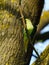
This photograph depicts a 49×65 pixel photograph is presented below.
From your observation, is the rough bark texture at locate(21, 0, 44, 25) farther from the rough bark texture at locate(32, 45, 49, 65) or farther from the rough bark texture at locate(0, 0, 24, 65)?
the rough bark texture at locate(32, 45, 49, 65)

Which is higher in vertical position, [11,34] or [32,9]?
[32,9]

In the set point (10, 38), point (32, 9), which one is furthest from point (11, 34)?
point (32, 9)

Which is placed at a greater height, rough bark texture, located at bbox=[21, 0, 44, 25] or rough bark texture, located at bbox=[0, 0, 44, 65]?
rough bark texture, located at bbox=[21, 0, 44, 25]

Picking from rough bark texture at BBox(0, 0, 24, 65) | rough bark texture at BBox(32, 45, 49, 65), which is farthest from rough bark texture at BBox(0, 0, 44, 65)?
rough bark texture at BBox(32, 45, 49, 65)

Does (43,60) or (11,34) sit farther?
(43,60)

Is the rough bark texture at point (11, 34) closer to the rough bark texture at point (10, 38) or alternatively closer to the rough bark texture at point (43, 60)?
the rough bark texture at point (10, 38)

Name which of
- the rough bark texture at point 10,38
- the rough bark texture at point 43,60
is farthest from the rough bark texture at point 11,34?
the rough bark texture at point 43,60

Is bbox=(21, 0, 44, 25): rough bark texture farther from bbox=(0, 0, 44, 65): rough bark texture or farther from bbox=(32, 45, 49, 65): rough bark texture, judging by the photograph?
bbox=(32, 45, 49, 65): rough bark texture

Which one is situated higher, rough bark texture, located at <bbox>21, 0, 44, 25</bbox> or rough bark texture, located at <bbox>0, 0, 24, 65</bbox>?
rough bark texture, located at <bbox>21, 0, 44, 25</bbox>

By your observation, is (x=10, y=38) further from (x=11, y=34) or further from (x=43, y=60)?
(x=43, y=60)

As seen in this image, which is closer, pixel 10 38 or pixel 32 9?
pixel 10 38

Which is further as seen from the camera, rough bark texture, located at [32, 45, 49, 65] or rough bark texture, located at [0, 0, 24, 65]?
rough bark texture, located at [32, 45, 49, 65]

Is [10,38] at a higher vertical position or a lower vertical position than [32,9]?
lower

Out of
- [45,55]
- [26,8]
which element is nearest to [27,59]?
[45,55]
